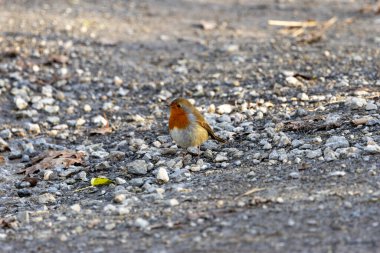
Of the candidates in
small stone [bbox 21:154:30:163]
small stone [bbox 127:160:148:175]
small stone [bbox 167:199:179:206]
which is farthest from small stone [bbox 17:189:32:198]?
small stone [bbox 167:199:179:206]

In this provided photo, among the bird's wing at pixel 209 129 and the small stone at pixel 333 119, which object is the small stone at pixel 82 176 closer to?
the bird's wing at pixel 209 129

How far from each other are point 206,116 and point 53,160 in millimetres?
1795

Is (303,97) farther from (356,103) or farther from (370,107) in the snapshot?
(370,107)

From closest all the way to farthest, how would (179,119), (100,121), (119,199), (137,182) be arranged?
(119,199) → (137,182) → (179,119) → (100,121)

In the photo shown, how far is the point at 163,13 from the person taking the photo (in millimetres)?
12688

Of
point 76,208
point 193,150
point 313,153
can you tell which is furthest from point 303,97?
point 76,208

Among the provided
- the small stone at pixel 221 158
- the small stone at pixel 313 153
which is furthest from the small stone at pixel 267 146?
the small stone at pixel 313 153

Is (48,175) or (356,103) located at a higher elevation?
(356,103)

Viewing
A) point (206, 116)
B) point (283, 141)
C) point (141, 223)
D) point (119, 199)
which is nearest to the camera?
point (141, 223)

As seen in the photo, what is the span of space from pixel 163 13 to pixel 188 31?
123cm

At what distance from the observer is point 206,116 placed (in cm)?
792

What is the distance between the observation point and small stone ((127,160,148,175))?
20.9 ft

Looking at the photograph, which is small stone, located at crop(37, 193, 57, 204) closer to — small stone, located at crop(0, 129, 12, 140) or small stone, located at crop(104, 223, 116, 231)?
small stone, located at crop(104, 223, 116, 231)

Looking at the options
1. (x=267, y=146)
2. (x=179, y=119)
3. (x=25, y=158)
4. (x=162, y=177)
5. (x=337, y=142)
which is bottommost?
(x=25, y=158)
